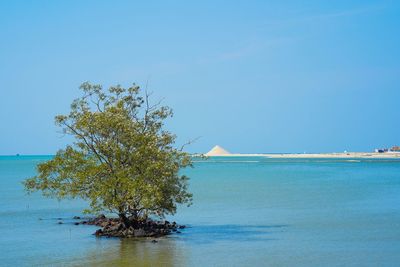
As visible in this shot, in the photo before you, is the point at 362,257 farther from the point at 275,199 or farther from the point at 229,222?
the point at 275,199

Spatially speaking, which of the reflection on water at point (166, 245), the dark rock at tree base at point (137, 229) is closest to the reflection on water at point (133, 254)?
the reflection on water at point (166, 245)

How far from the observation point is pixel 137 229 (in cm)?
2750

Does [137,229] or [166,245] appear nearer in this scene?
[166,245]

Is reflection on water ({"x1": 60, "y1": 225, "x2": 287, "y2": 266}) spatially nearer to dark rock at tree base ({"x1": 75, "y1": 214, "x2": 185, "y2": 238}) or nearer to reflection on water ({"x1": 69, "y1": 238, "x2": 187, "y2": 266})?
reflection on water ({"x1": 69, "y1": 238, "x2": 187, "y2": 266})

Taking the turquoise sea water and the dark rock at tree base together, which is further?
the dark rock at tree base

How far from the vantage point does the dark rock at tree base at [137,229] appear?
88.9ft

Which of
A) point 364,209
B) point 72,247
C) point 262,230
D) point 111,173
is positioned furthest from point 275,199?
point 72,247

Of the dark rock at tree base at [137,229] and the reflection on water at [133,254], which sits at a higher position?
the dark rock at tree base at [137,229]

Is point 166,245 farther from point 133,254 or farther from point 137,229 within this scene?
point 137,229

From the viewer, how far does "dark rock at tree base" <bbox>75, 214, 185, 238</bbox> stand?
27094 mm

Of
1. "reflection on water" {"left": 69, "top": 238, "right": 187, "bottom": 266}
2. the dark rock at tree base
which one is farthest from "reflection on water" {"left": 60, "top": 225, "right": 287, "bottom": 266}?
the dark rock at tree base

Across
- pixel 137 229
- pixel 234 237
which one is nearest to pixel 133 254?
pixel 137 229

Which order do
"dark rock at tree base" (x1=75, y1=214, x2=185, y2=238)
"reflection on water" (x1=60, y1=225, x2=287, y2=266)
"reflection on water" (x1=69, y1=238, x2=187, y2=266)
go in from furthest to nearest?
1. "dark rock at tree base" (x1=75, y1=214, x2=185, y2=238)
2. "reflection on water" (x1=60, y1=225, x2=287, y2=266)
3. "reflection on water" (x1=69, y1=238, x2=187, y2=266)

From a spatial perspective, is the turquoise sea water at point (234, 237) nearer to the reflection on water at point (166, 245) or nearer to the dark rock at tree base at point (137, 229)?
the reflection on water at point (166, 245)
